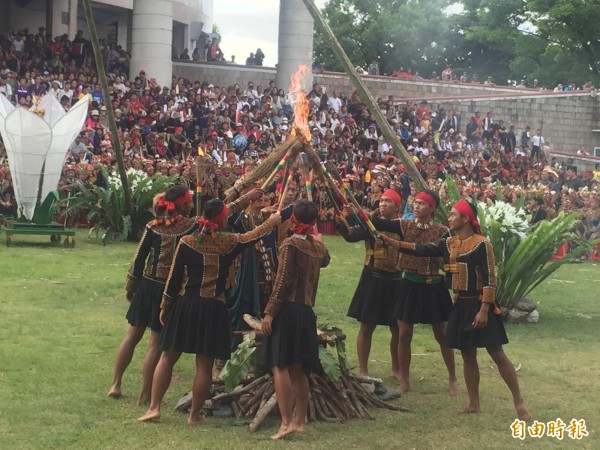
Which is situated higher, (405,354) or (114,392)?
(405,354)

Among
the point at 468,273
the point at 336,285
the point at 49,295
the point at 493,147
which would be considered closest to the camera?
the point at 468,273

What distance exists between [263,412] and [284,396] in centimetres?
35

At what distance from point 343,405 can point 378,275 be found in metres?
1.58

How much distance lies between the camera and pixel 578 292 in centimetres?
1474

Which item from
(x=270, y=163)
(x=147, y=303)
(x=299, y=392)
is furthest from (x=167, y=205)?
(x=299, y=392)

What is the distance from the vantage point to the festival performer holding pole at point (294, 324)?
279 inches

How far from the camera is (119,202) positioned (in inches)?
695

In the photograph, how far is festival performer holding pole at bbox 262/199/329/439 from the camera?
23.3 ft

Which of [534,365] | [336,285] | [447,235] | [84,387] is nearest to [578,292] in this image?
[336,285]

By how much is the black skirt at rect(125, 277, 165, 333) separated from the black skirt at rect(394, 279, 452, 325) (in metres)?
2.12

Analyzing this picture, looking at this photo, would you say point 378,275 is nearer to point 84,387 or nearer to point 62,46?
point 84,387

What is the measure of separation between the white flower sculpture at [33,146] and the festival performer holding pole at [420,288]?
9.75 meters

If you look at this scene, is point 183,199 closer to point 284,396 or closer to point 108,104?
point 284,396

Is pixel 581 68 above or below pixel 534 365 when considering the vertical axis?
above
